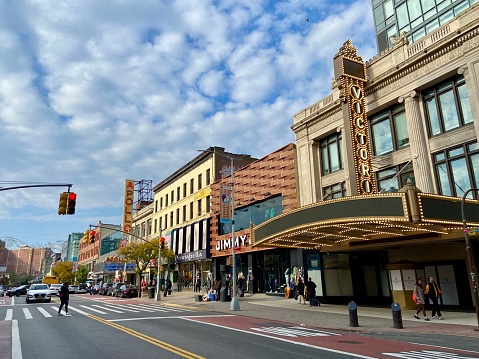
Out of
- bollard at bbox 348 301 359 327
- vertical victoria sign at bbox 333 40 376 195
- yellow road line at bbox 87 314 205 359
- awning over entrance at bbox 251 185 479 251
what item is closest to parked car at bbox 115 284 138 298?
awning over entrance at bbox 251 185 479 251

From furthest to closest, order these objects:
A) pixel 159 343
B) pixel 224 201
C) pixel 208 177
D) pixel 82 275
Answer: pixel 82 275 → pixel 208 177 → pixel 224 201 → pixel 159 343

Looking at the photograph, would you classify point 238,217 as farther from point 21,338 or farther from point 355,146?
point 21,338

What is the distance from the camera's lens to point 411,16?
114 feet

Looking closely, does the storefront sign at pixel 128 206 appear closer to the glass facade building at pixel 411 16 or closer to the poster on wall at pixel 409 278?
the glass facade building at pixel 411 16

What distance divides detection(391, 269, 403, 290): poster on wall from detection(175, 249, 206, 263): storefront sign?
2288 cm

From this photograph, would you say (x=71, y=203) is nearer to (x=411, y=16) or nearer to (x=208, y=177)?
(x=208, y=177)

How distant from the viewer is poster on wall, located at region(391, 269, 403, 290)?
20562 mm

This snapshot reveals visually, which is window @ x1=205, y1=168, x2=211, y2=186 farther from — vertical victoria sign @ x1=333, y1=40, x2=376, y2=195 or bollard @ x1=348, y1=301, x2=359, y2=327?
bollard @ x1=348, y1=301, x2=359, y2=327

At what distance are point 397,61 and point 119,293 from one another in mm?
35919

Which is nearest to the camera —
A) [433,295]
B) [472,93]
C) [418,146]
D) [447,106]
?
[433,295]

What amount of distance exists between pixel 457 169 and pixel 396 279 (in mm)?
6556

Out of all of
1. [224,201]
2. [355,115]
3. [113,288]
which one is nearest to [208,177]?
[224,201]

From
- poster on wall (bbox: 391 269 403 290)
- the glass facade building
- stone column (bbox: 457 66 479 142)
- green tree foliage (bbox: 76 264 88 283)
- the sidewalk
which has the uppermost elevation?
the glass facade building

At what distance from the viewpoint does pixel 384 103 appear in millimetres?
23047
